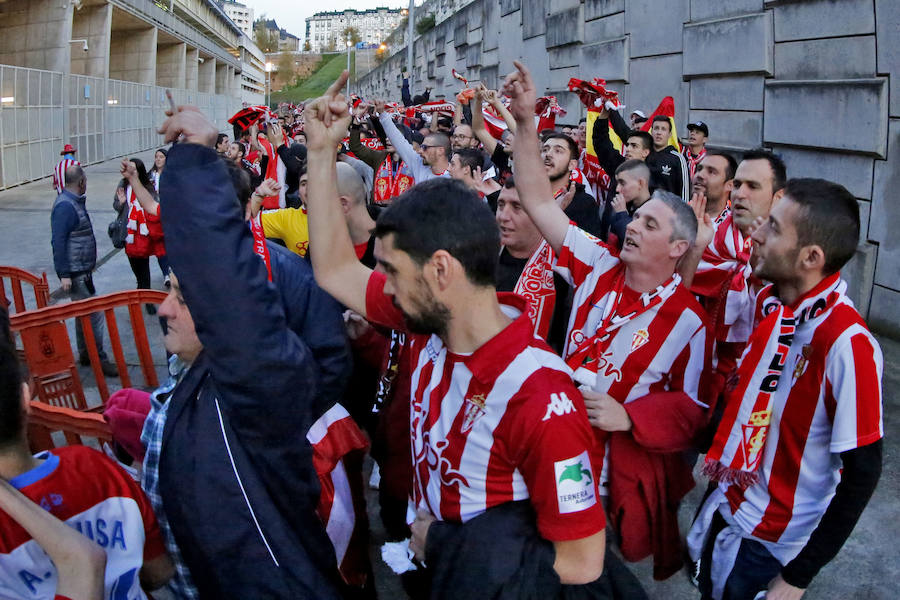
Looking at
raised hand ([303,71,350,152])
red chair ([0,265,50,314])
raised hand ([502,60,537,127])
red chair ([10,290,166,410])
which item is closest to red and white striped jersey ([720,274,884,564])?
raised hand ([502,60,537,127])

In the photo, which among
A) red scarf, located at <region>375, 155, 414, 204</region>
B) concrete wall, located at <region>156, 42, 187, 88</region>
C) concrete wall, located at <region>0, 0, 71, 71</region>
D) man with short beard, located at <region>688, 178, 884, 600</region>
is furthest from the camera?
concrete wall, located at <region>156, 42, 187, 88</region>

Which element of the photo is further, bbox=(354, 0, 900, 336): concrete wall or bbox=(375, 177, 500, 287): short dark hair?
bbox=(354, 0, 900, 336): concrete wall

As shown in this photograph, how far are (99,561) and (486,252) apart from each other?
1.16 meters

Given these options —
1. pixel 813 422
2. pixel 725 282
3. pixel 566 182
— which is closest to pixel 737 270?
pixel 725 282

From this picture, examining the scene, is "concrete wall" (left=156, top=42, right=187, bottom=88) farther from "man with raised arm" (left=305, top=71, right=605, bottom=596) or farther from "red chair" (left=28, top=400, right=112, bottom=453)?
"man with raised arm" (left=305, top=71, right=605, bottom=596)

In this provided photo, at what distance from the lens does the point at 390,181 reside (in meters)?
9.57

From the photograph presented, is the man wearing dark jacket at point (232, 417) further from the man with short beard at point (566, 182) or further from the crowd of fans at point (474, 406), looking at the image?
the man with short beard at point (566, 182)

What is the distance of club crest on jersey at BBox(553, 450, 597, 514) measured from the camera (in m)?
1.70

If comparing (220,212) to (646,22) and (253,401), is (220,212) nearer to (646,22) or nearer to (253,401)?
(253,401)

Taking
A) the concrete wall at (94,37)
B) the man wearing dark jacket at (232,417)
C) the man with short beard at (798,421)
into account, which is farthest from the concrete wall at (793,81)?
the concrete wall at (94,37)

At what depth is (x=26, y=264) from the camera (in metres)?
10.3

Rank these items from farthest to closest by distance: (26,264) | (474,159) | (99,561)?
(26,264)
(474,159)
(99,561)

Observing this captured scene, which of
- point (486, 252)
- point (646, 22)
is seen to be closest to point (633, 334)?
point (486, 252)

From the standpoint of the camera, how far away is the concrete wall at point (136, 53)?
115 ft
